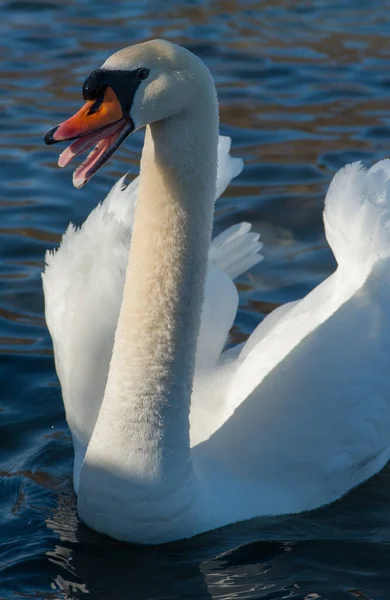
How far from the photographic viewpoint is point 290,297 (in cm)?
738

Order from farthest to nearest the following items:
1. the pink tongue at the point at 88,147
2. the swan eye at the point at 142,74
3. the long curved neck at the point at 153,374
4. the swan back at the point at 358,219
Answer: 1. the swan back at the point at 358,219
2. the long curved neck at the point at 153,374
3. the swan eye at the point at 142,74
4. the pink tongue at the point at 88,147

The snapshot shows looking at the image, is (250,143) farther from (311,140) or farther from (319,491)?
(319,491)

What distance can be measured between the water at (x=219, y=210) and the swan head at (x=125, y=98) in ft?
5.10

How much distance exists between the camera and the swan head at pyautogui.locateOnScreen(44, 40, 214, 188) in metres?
4.04

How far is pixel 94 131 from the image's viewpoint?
160 inches

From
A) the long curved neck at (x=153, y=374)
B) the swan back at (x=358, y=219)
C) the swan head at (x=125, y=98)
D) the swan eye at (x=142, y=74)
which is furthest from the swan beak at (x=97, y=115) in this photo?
the swan back at (x=358, y=219)

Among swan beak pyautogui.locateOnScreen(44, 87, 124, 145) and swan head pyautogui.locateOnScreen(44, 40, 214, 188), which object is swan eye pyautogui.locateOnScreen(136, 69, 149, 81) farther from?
swan beak pyautogui.locateOnScreen(44, 87, 124, 145)

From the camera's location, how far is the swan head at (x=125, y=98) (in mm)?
4035

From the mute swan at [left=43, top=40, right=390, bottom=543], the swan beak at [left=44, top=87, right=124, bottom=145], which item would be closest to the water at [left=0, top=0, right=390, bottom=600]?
the mute swan at [left=43, top=40, right=390, bottom=543]

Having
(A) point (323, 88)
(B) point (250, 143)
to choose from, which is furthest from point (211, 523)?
(A) point (323, 88)

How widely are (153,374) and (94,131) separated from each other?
1023 millimetres

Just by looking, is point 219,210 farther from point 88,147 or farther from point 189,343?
point 88,147

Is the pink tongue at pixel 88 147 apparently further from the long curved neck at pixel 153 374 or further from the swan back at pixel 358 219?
the swan back at pixel 358 219

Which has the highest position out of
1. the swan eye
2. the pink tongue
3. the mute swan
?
the swan eye
